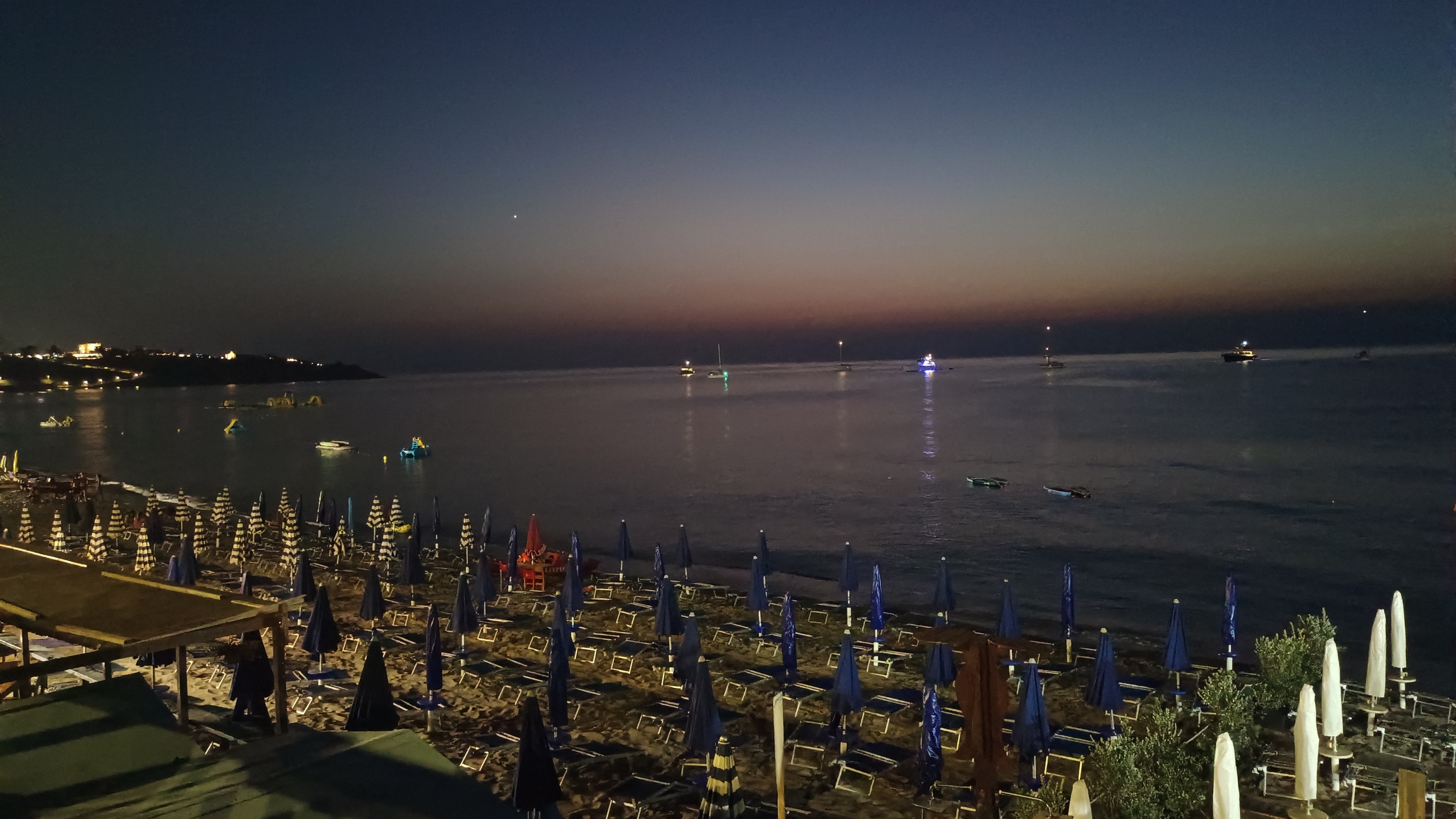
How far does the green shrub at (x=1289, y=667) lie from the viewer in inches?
406

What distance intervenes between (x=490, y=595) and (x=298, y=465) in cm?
4951

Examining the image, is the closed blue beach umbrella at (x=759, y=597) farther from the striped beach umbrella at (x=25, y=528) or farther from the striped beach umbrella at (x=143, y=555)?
the striped beach umbrella at (x=25, y=528)

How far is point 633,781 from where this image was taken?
365 inches

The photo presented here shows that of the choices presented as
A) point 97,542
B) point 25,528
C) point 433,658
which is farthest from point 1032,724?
point 25,528

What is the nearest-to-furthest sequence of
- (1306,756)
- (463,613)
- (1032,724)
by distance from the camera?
(1306,756) → (1032,724) → (463,613)

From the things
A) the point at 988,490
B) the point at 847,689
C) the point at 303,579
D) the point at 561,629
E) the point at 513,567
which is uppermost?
the point at 561,629

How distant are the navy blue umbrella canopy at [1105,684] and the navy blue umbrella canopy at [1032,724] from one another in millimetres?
1277

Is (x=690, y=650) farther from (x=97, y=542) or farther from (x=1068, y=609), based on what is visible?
(x=97, y=542)

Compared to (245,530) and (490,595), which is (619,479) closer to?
(245,530)

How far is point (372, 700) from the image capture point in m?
8.00

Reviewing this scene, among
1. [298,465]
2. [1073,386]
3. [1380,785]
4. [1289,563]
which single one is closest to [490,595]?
[1380,785]

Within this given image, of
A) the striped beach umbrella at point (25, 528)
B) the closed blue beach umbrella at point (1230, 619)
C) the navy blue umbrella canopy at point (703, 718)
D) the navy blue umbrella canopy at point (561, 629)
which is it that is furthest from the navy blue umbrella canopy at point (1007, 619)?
the striped beach umbrella at point (25, 528)

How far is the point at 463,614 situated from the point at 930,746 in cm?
739

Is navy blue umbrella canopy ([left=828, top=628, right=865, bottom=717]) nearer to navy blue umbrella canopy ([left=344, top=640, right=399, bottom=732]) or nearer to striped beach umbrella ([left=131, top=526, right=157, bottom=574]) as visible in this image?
navy blue umbrella canopy ([left=344, top=640, right=399, bottom=732])
